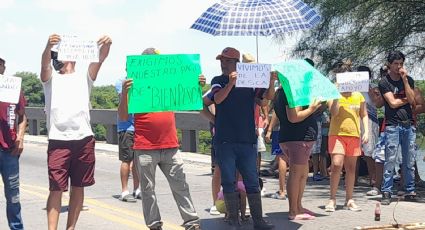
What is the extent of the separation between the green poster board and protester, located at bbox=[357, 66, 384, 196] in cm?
249

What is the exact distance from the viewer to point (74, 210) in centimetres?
698

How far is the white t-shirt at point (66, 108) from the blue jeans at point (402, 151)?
15.2 feet

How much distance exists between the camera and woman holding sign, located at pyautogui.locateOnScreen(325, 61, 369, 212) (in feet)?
30.6

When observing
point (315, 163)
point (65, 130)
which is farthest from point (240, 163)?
point (315, 163)

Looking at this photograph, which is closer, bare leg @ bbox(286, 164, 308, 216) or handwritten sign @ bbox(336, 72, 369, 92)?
bare leg @ bbox(286, 164, 308, 216)

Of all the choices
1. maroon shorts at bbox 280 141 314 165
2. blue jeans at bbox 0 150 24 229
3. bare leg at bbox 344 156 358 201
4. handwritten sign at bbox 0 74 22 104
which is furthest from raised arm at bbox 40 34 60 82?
bare leg at bbox 344 156 358 201

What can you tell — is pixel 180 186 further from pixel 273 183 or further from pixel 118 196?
pixel 273 183

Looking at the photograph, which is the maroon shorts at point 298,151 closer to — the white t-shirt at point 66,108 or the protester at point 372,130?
the protester at point 372,130

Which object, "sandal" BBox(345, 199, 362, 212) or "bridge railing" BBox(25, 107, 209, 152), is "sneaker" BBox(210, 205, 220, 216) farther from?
"bridge railing" BBox(25, 107, 209, 152)

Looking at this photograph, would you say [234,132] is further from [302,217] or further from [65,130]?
[65,130]

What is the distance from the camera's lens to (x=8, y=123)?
7.16 metres

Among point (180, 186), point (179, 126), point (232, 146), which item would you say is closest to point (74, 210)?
point (180, 186)

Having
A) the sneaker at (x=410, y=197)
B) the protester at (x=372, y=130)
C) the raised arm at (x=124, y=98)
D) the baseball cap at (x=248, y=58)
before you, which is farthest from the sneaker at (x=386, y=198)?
the raised arm at (x=124, y=98)

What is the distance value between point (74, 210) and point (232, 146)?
1.72 meters
